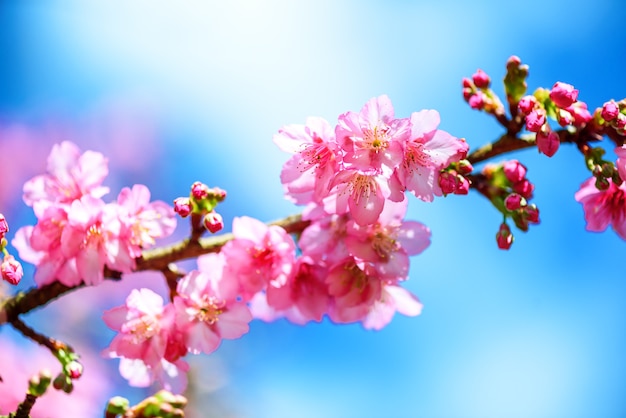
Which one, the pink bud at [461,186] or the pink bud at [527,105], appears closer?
the pink bud at [461,186]

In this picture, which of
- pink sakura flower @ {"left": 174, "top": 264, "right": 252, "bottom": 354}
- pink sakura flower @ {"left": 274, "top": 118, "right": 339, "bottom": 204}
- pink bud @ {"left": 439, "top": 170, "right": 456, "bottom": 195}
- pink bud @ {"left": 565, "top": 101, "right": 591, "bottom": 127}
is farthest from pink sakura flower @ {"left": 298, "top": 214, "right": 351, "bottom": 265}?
pink bud @ {"left": 565, "top": 101, "right": 591, "bottom": 127}

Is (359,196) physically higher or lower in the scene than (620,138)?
lower

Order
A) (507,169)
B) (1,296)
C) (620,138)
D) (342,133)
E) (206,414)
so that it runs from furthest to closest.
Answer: (206,414) → (1,296) → (507,169) → (620,138) → (342,133)

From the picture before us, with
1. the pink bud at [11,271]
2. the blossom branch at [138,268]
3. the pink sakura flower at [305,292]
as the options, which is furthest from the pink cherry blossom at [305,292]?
the pink bud at [11,271]

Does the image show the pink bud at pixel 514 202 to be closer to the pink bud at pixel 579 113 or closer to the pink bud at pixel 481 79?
the pink bud at pixel 579 113

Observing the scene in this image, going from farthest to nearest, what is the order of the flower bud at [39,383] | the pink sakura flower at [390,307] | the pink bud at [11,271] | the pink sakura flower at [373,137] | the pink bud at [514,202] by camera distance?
1. the pink sakura flower at [390,307]
2. the pink bud at [514,202]
3. the pink bud at [11,271]
4. the pink sakura flower at [373,137]
5. the flower bud at [39,383]

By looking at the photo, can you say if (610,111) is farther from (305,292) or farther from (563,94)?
(305,292)

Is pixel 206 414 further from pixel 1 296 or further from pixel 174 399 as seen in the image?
pixel 174 399

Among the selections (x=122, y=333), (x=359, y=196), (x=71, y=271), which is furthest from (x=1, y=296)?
(x=359, y=196)
